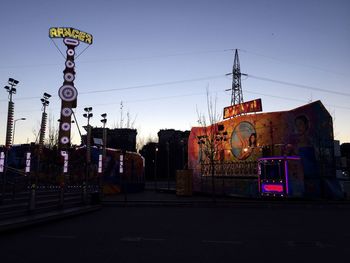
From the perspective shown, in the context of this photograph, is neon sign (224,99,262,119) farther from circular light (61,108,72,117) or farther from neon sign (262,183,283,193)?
circular light (61,108,72,117)

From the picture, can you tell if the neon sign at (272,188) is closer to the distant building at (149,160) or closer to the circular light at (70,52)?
the circular light at (70,52)

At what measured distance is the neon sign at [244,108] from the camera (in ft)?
105

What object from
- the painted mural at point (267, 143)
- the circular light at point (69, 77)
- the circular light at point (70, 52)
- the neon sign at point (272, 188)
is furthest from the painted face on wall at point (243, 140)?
the circular light at point (70, 52)

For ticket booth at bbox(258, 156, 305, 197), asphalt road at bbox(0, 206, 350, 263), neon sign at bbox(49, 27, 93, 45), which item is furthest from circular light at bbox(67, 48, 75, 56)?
ticket booth at bbox(258, 156, 305, 197)

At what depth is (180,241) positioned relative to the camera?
1066cm

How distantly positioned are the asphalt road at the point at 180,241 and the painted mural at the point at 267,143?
44.6 feet

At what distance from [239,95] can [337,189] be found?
2077 centimetres

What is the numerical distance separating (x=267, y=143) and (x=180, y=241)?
836 inches

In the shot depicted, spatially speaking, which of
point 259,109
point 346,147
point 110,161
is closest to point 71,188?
point 110,161

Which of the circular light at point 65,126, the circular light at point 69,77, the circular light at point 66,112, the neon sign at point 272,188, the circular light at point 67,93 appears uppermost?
the circular light at point 69,77

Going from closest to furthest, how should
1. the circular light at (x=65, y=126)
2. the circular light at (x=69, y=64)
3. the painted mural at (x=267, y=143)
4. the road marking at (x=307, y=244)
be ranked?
the road marking at (x=307, y=244), the circular light at (x=65, y=126), the circular light at (x=69, y=64), the painted mural at (x=267, y=143)

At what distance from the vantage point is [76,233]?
40.2 ft

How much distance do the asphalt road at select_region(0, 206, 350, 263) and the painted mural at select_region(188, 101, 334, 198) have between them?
13588 millimetres

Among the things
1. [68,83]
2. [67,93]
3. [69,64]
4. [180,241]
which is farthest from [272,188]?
[180,241]
